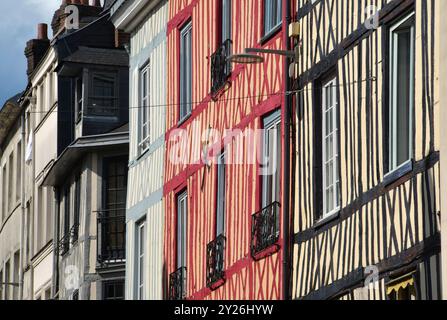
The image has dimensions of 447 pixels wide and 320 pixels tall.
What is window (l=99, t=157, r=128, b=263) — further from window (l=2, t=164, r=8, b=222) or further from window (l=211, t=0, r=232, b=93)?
window (l=211, t=0, r=232, b=93)

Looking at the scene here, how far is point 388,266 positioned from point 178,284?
358 inches

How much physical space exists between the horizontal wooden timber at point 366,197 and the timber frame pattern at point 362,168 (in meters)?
0.01

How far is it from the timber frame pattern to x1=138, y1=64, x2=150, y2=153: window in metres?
8.18

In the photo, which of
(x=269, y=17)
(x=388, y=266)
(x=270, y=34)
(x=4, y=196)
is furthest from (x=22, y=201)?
(x=388, y=266)

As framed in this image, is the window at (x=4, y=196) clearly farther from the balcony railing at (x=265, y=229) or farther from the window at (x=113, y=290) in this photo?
the balcony railing at (x=265, y=229)

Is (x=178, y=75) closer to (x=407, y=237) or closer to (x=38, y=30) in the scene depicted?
(x=407, y=237)

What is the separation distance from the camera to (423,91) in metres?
19.4

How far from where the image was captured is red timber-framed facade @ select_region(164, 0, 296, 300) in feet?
81.1

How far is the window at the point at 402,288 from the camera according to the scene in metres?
19.6

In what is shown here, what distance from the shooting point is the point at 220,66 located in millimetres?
27453

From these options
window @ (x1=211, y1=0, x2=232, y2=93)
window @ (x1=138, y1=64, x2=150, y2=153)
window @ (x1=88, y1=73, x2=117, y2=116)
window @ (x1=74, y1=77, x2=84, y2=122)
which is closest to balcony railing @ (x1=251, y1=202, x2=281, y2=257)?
window @ (x1=211, y1=0, x2=232, y2=93)

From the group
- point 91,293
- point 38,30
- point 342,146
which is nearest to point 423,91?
point 342,146

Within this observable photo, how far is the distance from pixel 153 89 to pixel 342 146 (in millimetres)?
9906

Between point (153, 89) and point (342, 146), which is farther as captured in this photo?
point (153, 89)
